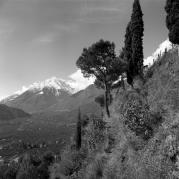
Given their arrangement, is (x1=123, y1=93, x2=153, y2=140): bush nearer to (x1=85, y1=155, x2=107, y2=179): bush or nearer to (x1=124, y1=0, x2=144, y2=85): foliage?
(x1=85, y1=155, x2=107, y2=179): bush

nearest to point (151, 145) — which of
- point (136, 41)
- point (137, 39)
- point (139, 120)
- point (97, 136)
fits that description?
point (139, 120)

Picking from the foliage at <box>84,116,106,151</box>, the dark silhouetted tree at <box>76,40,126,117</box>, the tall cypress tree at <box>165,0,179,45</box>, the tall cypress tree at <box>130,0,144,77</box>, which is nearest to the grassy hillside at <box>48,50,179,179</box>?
the foliage at <box>84,116,106,151</box>

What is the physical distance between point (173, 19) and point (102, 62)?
1249 cm

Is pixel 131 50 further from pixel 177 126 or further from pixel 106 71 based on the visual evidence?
pixel 177 126

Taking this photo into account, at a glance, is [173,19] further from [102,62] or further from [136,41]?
[102,62]

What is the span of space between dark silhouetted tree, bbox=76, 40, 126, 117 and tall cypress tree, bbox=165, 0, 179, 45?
9.42 metres

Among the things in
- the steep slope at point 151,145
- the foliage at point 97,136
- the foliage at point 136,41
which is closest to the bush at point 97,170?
the steep slope at point 151,145

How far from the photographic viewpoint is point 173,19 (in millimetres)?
30562

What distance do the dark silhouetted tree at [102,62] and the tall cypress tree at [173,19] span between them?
9418mm

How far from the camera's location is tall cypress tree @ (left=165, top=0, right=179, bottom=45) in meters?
30.0

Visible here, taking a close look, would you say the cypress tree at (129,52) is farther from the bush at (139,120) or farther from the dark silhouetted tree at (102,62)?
the bush at (139,120)

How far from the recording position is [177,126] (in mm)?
12719

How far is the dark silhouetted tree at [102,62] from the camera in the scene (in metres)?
36.1

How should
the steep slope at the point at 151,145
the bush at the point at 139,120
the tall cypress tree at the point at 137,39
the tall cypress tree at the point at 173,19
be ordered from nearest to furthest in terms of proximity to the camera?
the steep slope at the point at 151,145
the bush at the point at 139,120
the tall cypress tree at the point at 173,19
the tall cypress tree at the point at 137,39
